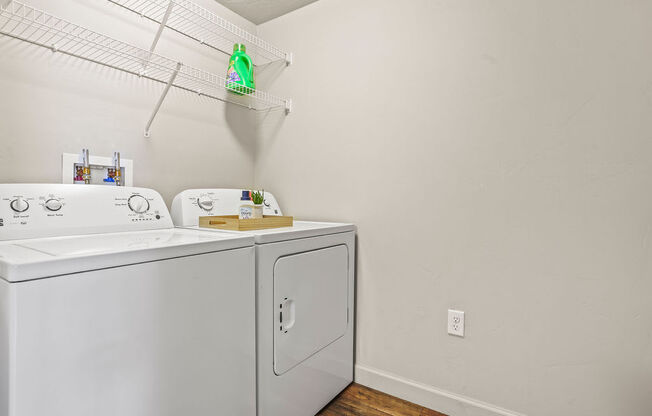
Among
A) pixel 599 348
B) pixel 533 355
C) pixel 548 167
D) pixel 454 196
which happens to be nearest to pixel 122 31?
pixel 454 196

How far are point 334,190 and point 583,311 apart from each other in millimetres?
1179

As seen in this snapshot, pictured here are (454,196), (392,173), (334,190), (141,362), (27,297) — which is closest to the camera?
(27,297)

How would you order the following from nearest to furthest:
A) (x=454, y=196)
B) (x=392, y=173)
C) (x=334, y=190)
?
(x=454, y=196) < (x=392, y=173) < (x=334, y=190)

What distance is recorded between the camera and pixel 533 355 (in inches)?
54.2

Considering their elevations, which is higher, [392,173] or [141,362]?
[392,173]

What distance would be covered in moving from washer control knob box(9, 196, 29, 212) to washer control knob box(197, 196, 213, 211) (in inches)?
25.7

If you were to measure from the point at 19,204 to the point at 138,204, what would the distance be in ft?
1.23

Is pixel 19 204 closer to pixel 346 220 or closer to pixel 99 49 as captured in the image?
pixel 99 49

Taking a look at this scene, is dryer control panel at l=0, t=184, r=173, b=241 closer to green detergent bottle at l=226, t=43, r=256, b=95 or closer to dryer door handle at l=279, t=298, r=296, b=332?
dryer door handle at l=279, t=298, r=296, b=332

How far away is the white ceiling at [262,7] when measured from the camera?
1970mm

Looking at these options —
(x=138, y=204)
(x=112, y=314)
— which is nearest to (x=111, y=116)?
(x=138, y=204)

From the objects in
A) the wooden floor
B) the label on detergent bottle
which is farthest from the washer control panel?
the wooden floor

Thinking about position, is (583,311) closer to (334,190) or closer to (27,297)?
(334,190)

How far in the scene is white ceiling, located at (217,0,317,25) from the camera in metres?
1.97
